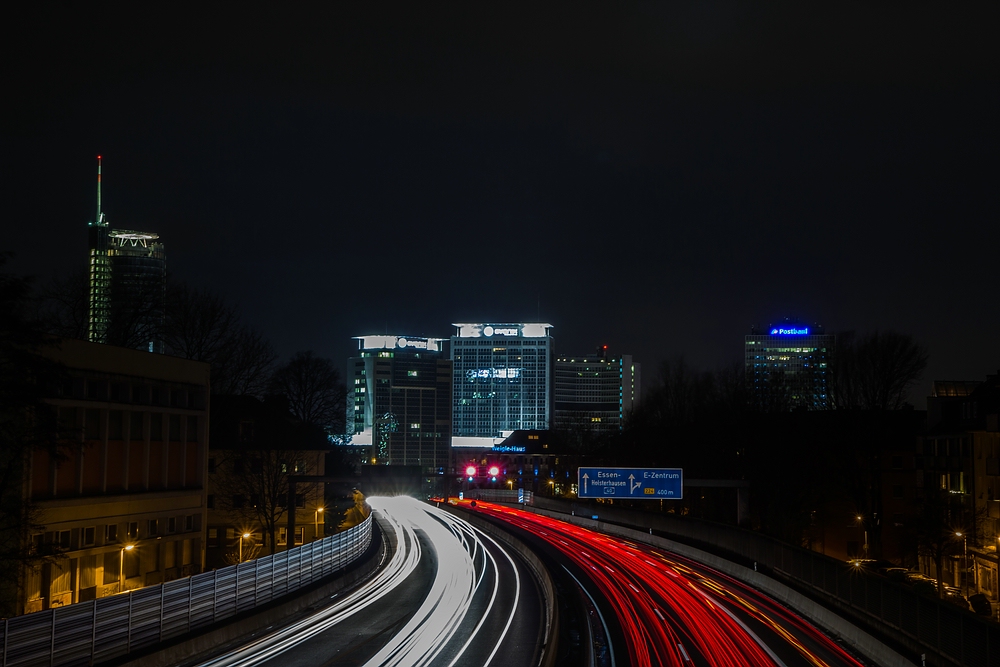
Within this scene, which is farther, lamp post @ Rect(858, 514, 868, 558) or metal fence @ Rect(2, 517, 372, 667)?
lamp post @ Rect(858, 514, 868, 558)

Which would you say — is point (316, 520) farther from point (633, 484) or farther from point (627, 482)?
point (633, 484)

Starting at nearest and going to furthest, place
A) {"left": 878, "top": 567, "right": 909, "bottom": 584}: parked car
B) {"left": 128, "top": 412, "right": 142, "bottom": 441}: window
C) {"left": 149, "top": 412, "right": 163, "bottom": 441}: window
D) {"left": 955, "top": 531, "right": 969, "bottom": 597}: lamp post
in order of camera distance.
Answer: {"left": 128, "top": 412, "right": 142, "bottom": 441}: window < {"left": 149, "top": 412, "right": 163, "bottom": 441}: window < {"left": 878, "top": 567, "right": 909, "bottom": 584}: parked car < {"left": 955, "top": 531, "right": 969, "bottom": 597}: lamp post

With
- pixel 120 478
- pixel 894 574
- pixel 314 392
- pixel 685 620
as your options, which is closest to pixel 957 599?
pixel 894 574

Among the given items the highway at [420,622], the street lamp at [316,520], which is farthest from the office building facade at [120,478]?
the street lamp at [316,520]

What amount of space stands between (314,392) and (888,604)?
66101mm

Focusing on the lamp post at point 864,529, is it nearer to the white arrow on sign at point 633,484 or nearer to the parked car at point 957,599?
the parked car at point 957,599

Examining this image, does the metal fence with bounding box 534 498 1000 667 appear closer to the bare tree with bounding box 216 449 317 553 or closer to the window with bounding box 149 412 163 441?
the bare tree with bounding box 216 449 317 553

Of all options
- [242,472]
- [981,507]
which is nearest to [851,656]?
[981,507]

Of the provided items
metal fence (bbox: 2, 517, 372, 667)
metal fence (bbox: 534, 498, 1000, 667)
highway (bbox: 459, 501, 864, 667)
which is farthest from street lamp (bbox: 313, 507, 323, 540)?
metal fence (bbox: 2, 517, 372, 667)

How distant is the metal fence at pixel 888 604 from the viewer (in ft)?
79.5

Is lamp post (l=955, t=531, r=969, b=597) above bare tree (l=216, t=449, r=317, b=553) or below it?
below

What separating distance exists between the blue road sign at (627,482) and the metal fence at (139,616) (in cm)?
2932

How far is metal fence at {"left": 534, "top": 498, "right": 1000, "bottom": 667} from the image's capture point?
24219mm

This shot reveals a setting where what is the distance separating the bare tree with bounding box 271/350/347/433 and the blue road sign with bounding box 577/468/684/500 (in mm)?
31588
